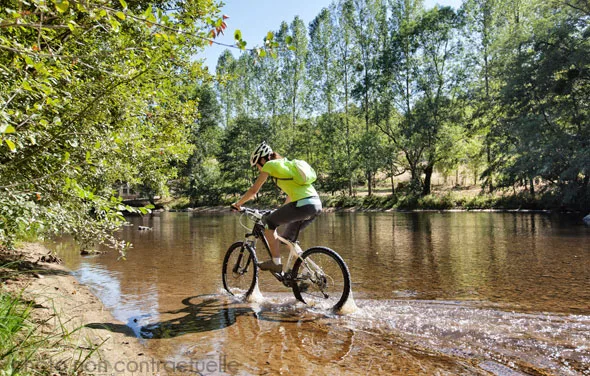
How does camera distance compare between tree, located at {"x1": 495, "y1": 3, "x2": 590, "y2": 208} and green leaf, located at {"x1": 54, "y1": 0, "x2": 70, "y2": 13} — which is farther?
tree, located at {"x1": 495, "y1": 3, "x2": 590, "y2": 208}

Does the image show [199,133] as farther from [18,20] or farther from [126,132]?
[18,20]

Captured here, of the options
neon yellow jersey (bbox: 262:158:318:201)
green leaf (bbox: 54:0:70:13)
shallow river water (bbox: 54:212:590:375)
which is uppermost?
green leaf (bbox: 54:0:70:13)

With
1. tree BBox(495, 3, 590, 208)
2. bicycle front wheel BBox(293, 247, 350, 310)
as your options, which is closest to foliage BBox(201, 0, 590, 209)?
tree BBox(495, 3, 590, 208)

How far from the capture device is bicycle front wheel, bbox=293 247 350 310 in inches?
236

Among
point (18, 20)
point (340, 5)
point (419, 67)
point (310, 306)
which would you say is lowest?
point (310, 306)

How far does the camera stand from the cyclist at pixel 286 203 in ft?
20.1

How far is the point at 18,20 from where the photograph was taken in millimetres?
2807

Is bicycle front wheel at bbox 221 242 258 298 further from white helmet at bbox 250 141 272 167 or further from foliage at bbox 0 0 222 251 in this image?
foliage at bbox 0 0 222 251

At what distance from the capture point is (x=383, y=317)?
18.5 feet

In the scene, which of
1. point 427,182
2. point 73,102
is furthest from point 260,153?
point 427,182

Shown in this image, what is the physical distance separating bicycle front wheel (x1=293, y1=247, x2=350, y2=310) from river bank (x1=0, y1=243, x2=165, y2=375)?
8.46 feet

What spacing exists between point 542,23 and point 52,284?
105 ft

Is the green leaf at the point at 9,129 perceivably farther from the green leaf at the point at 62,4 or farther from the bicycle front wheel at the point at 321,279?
the bicycle front wheel at the point at 321,279

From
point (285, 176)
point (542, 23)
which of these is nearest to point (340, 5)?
point (542, 23)
